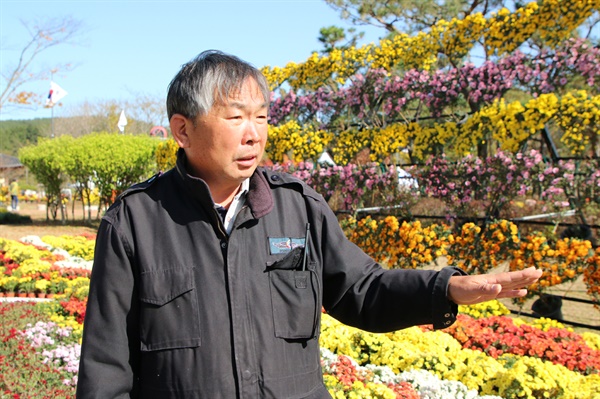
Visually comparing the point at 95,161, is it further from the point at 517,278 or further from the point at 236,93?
the point at 517,278

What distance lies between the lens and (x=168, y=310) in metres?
1.62

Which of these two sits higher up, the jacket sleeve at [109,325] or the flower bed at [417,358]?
the jacket sleeve at [109,325]

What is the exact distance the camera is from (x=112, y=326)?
160 cm

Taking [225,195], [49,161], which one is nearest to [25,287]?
[225,195]

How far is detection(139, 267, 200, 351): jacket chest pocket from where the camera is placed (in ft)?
5.25

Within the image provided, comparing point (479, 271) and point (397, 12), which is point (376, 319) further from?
point (397, 12)

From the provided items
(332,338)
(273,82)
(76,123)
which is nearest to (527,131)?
(332,338)

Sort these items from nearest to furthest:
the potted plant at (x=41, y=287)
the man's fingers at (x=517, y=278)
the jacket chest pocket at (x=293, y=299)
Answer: the man's fingers at (x=517, y=278), the jacket chest pocket at (x=293, y=299), the potted plant at (x=41, y=287)

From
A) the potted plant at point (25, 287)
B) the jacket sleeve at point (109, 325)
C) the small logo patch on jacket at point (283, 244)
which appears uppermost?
the small logo patch on jacket at point (283, 244)

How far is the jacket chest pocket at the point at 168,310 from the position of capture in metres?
1.60

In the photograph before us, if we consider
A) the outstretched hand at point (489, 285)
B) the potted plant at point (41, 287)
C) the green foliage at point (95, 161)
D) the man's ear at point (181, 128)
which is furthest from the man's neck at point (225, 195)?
the green foliage at point (95, 161)

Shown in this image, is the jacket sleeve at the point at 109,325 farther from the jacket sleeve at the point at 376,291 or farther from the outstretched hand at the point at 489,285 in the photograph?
the outstretched hand at the point at 489,285

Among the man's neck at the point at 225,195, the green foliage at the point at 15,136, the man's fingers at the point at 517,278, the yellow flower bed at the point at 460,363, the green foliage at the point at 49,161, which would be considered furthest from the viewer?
the green foliage at the point at 15,136

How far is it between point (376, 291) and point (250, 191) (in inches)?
17.7
